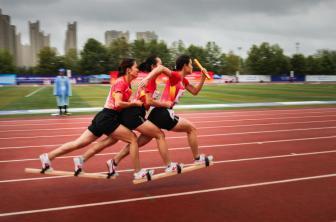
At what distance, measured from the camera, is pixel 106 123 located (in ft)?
17.0

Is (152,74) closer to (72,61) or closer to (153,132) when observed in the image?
(153,132)

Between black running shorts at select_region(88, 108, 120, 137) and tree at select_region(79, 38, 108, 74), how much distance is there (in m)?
76.0

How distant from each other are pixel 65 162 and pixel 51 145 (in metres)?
2.04

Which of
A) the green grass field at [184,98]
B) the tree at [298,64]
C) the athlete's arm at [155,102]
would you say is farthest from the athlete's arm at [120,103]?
the tree at [298,64]

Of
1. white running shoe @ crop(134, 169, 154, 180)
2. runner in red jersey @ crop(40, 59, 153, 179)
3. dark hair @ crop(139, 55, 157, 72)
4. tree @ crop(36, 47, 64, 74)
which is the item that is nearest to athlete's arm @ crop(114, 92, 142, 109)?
runner in red jersey @ crop(40, 59, 153, 179)

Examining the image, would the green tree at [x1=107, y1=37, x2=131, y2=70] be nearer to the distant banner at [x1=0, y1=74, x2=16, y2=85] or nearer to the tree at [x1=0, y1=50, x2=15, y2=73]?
the tree at [x1=0, y1=50, x2=15, y2=73]

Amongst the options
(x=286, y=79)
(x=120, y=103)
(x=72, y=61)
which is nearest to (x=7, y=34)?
(x=72, y=61)

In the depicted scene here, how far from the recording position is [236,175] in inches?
245

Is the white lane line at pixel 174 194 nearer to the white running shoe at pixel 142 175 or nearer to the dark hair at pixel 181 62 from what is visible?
the white running shoe at pixel 142 175

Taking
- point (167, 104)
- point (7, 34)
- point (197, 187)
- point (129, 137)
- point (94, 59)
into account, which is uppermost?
point (7, 34)

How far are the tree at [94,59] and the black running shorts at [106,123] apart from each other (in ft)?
249

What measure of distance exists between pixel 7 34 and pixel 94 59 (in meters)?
116

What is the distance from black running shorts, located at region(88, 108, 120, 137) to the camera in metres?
5.20

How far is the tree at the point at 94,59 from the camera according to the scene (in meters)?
79.7
